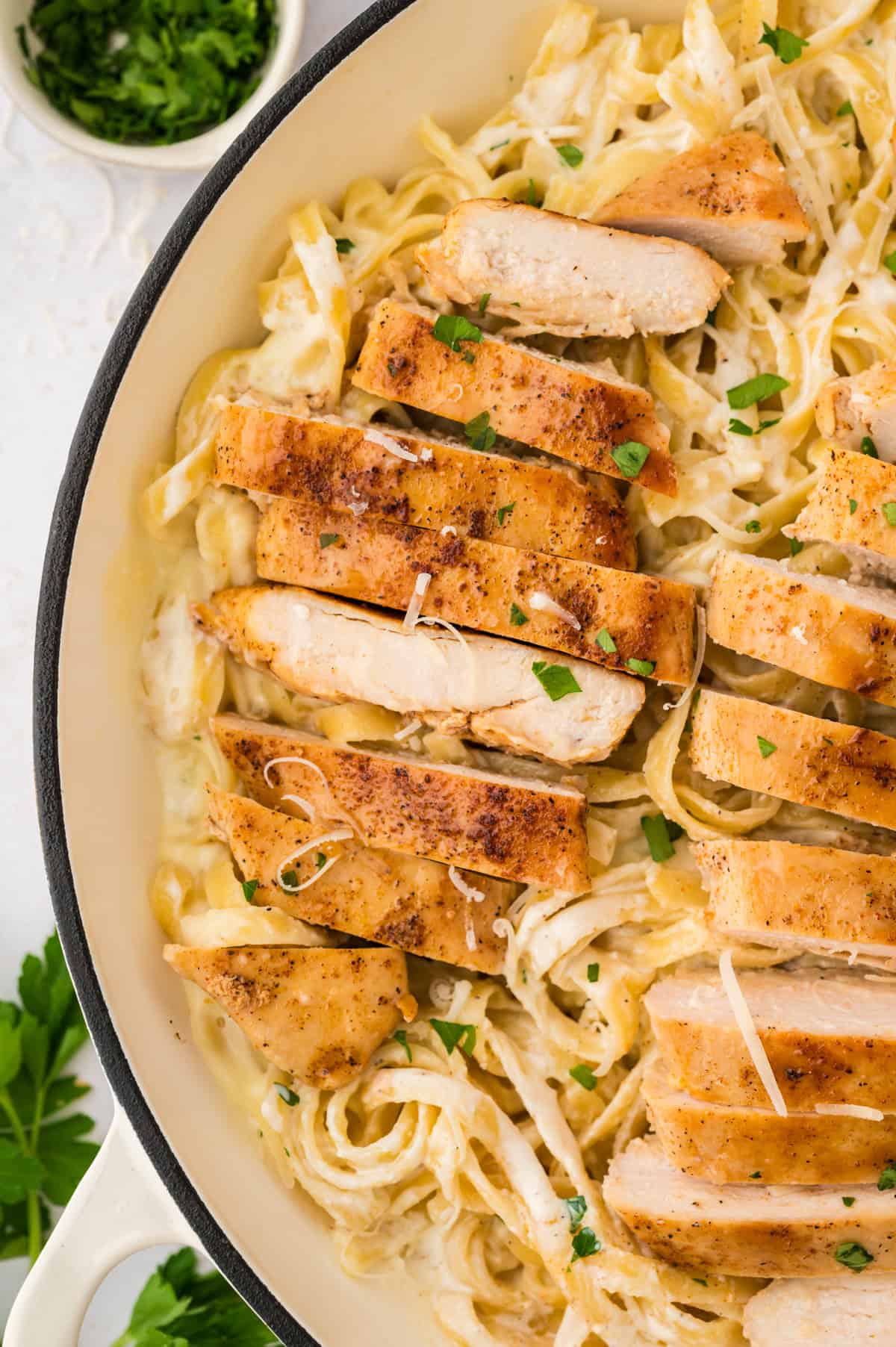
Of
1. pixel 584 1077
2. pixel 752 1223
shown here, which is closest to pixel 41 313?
pixel 584 1077

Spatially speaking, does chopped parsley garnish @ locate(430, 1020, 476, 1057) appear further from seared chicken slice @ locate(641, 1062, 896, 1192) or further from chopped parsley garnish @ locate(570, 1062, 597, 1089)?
seared chicken slice @ locate(641, 1062, 896, 1192)

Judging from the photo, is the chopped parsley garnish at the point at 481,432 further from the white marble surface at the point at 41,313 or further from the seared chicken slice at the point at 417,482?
the white marble surface at the point at 41,313

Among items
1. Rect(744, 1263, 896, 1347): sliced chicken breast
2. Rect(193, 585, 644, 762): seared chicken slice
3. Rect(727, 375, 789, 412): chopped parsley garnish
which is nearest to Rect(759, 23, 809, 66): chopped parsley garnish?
Rect(727, 375, 789, 412): chopped parsley garnish

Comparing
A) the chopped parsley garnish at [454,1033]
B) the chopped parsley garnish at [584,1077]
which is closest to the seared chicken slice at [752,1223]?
the chopped parsley garnish at [584,1077]

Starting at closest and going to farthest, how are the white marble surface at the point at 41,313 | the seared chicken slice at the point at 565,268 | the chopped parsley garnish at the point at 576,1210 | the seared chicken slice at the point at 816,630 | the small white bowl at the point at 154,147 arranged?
the seared chicken slice at the point at 816,630
the seared chicken slice at the point at 565,268
the chopped parsley garnish at the point at 576,1210
the small white bowl at the point at 154,147
the white marble surface at the point at 41,313

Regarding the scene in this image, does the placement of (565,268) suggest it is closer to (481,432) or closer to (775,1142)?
(481,432)

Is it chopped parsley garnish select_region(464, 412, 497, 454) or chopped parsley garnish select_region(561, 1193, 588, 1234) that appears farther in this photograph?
chopped parsley garnish select_region(561, 1193, 588, 1234)

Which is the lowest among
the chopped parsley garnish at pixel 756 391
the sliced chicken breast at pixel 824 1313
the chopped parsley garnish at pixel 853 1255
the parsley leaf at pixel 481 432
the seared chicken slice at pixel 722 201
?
the sliced chicken breast at pixel 824 1313
